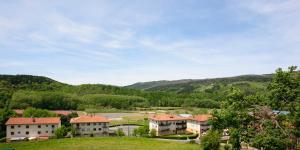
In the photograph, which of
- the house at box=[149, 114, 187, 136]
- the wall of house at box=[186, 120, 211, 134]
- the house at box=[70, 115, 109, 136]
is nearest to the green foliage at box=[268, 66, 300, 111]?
the wall of house at box=[186, 120, 211, 134]

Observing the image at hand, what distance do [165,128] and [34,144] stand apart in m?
33.1

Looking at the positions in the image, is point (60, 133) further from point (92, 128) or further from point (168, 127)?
point (168, 127)

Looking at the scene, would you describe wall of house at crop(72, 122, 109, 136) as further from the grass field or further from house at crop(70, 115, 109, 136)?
the grass field

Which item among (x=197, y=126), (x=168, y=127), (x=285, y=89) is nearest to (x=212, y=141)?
(x=285, y=89)

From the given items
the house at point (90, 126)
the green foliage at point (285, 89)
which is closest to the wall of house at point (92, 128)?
the house at point (90, 126)

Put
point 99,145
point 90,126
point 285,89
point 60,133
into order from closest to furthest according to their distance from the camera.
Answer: point 285,89
point 99,145
point 60,133
point 90,126

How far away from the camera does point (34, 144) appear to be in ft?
165

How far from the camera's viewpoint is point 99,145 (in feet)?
161

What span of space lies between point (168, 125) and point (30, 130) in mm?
33361

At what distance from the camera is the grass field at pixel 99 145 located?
4725cm

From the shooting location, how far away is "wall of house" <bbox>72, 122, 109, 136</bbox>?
2576 inches

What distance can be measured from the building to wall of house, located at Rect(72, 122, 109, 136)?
74.4ft

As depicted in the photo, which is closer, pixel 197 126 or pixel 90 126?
pixel 90 126

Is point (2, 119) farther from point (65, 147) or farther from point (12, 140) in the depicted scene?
→ point (65, 147)
